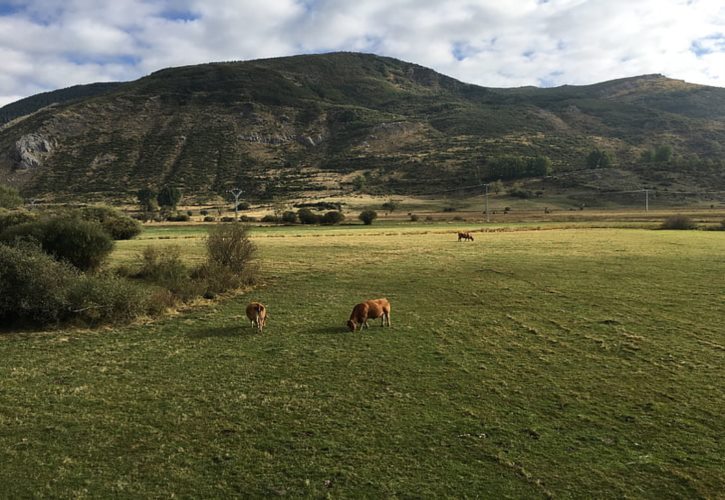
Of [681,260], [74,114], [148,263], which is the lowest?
[681,260]

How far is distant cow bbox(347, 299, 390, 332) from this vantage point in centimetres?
1719

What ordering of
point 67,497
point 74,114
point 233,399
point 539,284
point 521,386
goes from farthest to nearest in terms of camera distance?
point 74,114 → point 539,284 → point 521,386 → point 233,399 → point 67,497

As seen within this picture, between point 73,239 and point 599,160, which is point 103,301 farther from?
point 599,160

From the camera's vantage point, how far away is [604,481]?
326 inches

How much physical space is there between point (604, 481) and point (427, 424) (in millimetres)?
3371

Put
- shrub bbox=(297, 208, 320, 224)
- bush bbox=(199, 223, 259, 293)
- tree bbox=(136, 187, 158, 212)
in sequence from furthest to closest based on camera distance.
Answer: tree bbox=(136, 187, 158, 212) < shrub bbox=(297, 208, 320, 224) < bush bbox=(199, 223, 259, 293)

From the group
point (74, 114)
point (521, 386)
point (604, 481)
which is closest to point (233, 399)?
point (521, 386)

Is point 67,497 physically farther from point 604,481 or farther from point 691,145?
point 691,145

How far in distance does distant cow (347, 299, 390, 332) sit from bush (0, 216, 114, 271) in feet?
51.2

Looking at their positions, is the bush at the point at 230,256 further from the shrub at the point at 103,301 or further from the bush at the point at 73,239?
the shrub at the point at 103,301

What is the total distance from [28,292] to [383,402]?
14263 mm

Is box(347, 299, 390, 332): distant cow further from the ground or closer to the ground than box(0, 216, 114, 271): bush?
closer to the ground

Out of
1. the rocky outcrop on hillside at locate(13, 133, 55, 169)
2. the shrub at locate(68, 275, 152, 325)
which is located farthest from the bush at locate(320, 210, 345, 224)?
the rocky outcrop on hillside at locate(13, 133, 55, 169)

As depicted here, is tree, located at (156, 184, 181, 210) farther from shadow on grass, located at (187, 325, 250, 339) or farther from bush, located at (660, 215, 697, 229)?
shadow on grass, located at (187, 325, 250, 339)
